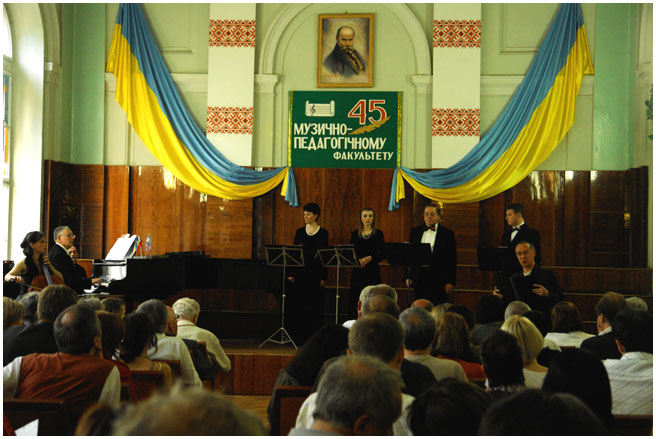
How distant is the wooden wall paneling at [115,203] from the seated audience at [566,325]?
22.6 ft

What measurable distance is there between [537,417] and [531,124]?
8.81 m

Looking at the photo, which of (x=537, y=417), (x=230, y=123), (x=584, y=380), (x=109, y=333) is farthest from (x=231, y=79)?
(x=537, y=417)

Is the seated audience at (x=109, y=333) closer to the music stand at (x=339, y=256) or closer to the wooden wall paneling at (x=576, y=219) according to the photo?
the music stand at (x=339, y=256)

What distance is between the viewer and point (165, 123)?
10.1m

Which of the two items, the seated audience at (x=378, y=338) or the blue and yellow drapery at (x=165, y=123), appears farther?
the blue and yellow drapery at (x=165, y=123)

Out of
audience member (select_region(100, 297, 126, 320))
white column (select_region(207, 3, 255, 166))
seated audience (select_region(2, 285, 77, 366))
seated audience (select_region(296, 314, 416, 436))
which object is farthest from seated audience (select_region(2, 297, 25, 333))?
white column (select_region(207, 3, 255, 166))

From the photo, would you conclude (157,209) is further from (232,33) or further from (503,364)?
(503,364)

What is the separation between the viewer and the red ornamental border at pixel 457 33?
32.5 ft

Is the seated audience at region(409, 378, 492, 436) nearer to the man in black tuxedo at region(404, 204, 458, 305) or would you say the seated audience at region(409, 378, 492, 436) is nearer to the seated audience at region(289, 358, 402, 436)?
the seated audience at region(289, 358, 402, 436)

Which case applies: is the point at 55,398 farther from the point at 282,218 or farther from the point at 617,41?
the point at 617,41

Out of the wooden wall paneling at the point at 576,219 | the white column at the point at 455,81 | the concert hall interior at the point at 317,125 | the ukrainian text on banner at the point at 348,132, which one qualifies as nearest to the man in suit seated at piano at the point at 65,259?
the concert hall interior at the point at 317,125

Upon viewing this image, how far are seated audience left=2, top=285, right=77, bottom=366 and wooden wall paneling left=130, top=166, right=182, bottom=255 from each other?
627 centimetres

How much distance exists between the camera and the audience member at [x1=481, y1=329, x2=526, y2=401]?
9.17 ft

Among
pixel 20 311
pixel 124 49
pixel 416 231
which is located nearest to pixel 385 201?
pixel 416 231
